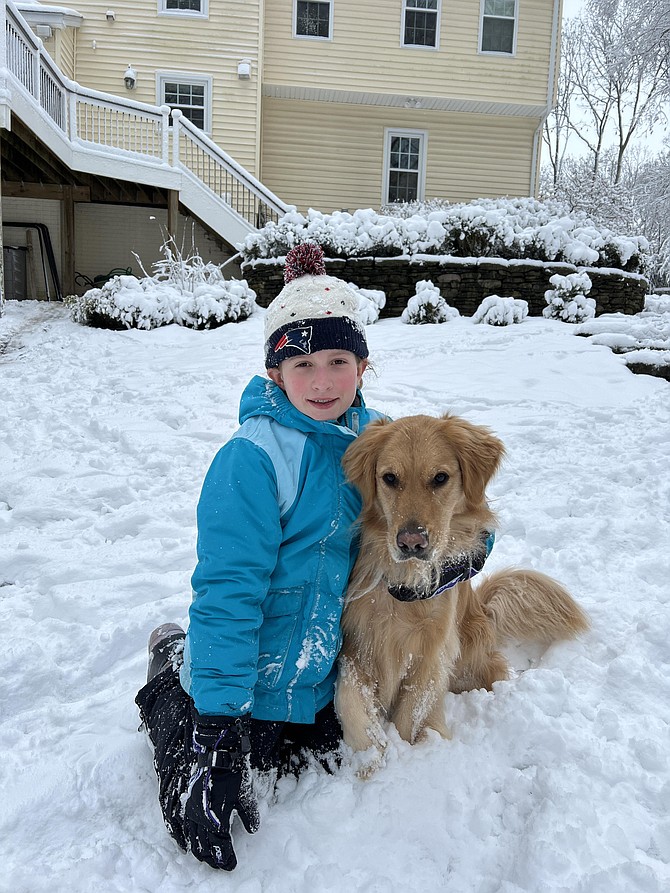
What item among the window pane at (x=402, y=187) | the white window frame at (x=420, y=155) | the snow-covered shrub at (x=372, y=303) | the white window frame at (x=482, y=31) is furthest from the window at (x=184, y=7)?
the snow-covered shrub at (x=372, y=303)

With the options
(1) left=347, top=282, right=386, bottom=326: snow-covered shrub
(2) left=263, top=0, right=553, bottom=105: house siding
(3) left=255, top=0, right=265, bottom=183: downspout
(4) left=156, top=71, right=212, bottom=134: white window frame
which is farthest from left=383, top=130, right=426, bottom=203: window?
(1) left=347, top=282, right=386, bottom=326: snow-covered shrub

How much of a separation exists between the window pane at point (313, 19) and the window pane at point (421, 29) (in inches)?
74.7

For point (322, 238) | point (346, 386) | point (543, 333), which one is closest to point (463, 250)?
point (322, 238)

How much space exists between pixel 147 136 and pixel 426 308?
7733 mm

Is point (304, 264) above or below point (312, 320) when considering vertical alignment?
above

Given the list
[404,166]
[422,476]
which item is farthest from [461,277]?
[422,476]

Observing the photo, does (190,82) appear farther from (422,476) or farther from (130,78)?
(422,476)

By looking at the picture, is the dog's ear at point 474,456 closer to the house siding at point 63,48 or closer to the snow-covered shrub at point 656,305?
the snow-covered shrub at point 656,305

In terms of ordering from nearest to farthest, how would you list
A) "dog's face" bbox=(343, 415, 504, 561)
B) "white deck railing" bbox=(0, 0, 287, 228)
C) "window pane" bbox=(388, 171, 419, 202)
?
"dog's face" bbox=(343, 415, 504, 561), "white deck railing" bbox=(0, 0, 287, 228), "window pane" bbox=(388, 171, 419, 202)

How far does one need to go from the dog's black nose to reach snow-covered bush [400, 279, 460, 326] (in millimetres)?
7885

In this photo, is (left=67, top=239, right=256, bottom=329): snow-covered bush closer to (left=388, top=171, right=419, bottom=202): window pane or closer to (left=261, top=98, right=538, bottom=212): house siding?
(left=261, top=98, right=538, bottom=212): house siding

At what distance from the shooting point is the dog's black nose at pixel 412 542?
1.88 metres

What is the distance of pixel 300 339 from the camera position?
80.9 inches

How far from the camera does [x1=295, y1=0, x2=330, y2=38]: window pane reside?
615 inches
